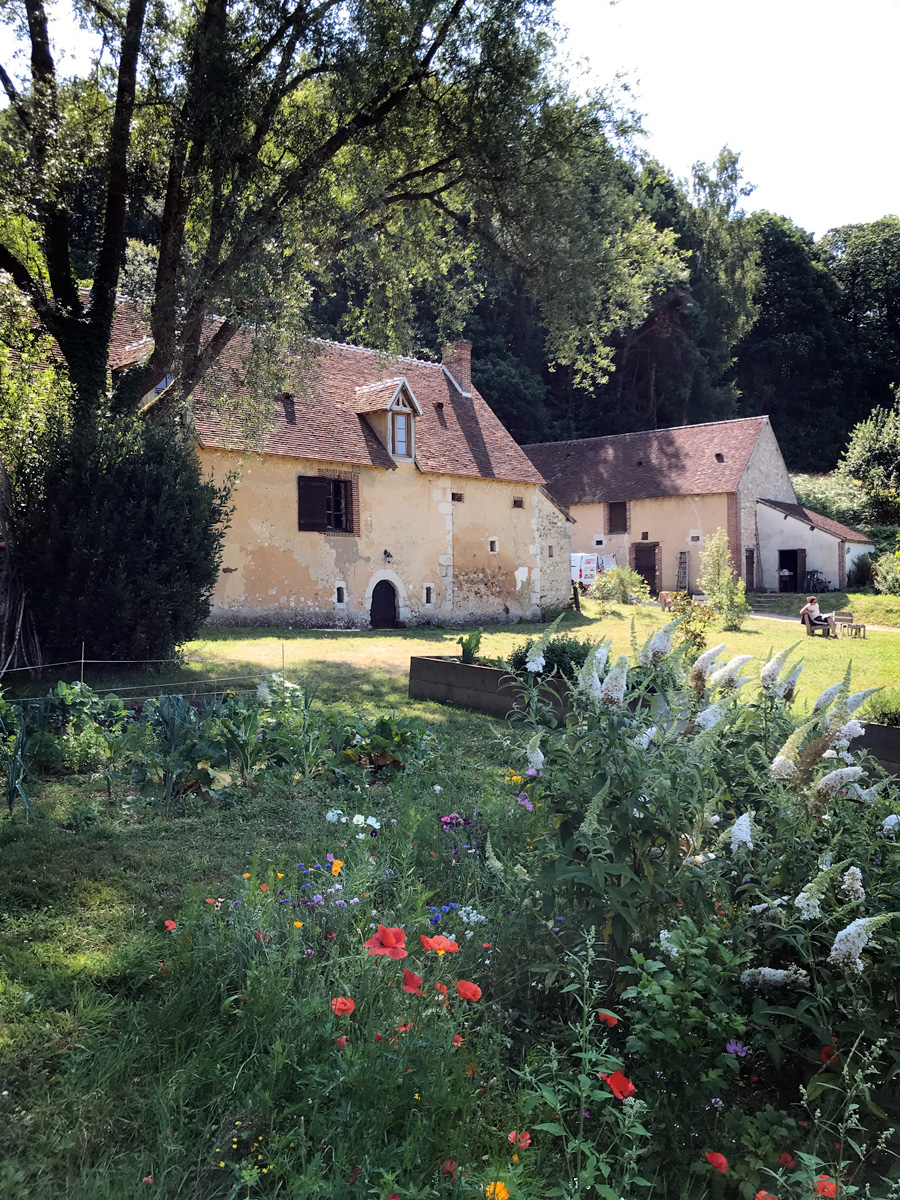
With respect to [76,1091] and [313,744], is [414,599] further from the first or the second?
[76,1091]

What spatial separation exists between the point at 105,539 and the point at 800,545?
90.7 ft

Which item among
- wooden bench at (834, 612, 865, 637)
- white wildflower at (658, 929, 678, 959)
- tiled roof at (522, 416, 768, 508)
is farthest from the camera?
tiled roof at (522, 416, 768, 508)

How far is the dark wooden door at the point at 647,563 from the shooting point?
34.1 metres

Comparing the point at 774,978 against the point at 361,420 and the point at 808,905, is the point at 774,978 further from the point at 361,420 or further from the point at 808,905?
the point at 361,420

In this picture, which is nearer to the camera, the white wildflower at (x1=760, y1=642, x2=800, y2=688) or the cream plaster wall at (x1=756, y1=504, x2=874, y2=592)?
the white wildflower at (x1=760, y1=642, x2=800, y2=688)

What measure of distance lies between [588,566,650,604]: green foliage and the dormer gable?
27.1 feet

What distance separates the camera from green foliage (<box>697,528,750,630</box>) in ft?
70.4

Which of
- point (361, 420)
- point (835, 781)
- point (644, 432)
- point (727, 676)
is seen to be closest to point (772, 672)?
point (727, 676)

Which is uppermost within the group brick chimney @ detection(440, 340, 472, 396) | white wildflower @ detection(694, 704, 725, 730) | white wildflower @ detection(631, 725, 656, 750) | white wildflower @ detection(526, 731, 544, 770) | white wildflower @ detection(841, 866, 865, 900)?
brick chimney @ detection(440, 340, 472, 396)

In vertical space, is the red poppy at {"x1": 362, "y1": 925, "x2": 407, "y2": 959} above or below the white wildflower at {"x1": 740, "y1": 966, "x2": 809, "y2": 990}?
above

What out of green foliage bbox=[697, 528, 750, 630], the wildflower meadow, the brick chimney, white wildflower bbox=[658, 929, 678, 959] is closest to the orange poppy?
the wildflower meadow

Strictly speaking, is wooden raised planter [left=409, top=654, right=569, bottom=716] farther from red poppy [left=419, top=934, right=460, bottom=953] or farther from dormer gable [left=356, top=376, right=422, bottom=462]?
dormer gable [left=356, top=376, right=422, bottom=462]

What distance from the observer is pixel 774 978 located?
2.70 metres

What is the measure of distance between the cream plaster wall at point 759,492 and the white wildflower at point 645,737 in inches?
1184
